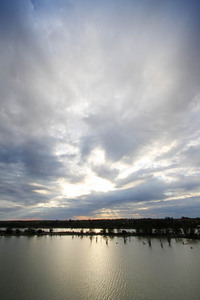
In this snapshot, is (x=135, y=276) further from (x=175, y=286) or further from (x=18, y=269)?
(x=18, y=269)

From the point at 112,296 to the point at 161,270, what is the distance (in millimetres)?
12935

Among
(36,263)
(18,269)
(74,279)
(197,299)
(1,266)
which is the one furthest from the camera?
(36,263)

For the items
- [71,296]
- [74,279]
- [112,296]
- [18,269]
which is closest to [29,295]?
[71,296]

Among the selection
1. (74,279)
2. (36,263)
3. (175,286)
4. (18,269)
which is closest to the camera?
(175,286)

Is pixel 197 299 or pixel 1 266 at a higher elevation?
pixel 1 266

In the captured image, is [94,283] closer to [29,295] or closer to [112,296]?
[112,296]

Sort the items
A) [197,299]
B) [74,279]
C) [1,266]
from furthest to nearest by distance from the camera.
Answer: [1,266] < [74,279] < [197,299]

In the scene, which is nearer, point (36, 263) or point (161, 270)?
point (161, 270)

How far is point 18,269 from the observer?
26984 millimetres

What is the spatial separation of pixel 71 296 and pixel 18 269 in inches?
542

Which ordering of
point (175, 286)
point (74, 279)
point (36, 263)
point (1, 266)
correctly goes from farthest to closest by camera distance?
1. point (36, 263)
2. point (1, 266)
3. point (74, 279)
4. point (175, 286)

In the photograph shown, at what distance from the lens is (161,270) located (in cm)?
2700

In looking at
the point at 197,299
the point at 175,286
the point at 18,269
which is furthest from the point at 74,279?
the point at 197,299

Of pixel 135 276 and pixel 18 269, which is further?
pixel 18 269
